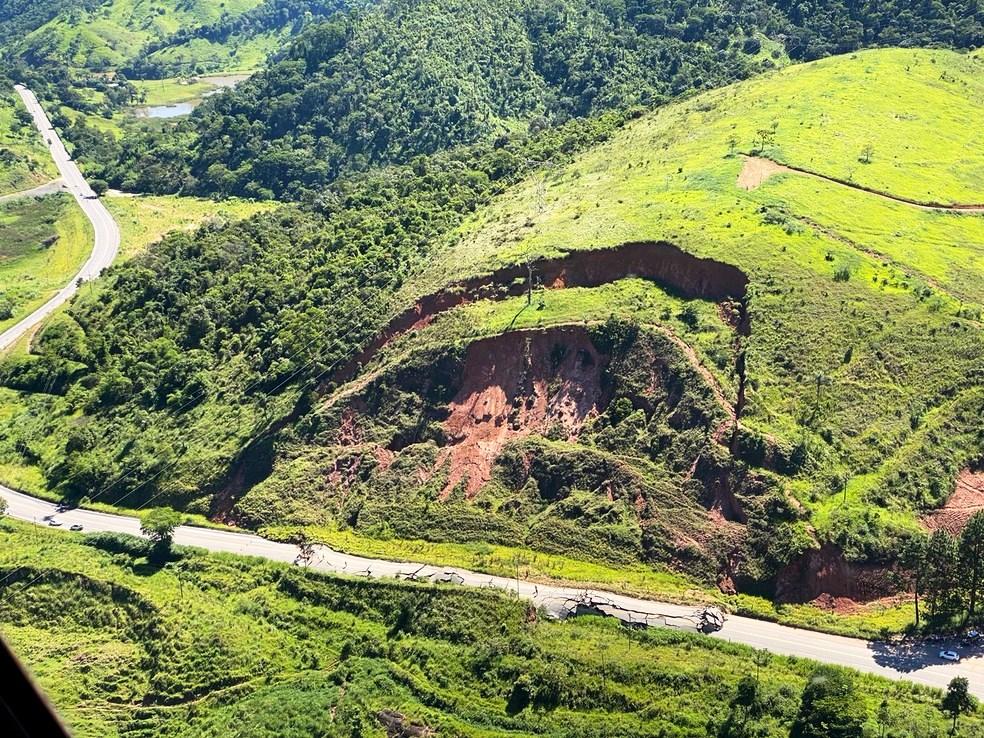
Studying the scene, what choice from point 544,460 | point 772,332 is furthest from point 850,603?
point 544,460

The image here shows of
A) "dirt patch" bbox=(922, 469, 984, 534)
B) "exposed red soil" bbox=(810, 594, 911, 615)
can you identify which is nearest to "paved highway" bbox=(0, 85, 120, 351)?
"exposed red soil" bbox=(810, 594, 911, 615)

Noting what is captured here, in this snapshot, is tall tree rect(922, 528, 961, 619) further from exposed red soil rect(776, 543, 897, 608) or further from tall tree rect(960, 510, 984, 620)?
exposed red soil rect(776, 543, 897, 608)

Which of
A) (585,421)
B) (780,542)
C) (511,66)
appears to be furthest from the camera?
(511,66)

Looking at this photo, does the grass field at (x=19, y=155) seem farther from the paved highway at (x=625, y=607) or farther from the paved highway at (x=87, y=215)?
the paved highway at (x=625, y=607)

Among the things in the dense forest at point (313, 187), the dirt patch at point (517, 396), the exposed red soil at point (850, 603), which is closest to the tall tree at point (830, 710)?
the exposed red soil at point (850, 603)

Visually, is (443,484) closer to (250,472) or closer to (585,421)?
(585,421)

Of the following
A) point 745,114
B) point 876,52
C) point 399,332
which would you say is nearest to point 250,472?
point 399,332

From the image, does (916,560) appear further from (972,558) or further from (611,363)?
(611,363)
